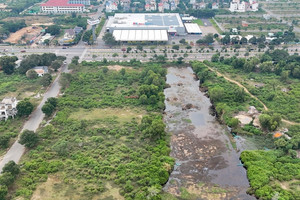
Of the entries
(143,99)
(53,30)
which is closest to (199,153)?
(143,99)

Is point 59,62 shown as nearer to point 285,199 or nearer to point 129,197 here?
point 129,197

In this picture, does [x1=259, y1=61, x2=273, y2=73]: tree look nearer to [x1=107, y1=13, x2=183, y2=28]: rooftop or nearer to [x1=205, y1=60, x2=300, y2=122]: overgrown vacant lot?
[x1=205, y1=60, x2=300, y2=122]: overgrown vacant lot

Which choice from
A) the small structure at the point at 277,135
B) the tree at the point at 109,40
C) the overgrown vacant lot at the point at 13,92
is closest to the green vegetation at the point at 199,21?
the tree at the point at 109,40

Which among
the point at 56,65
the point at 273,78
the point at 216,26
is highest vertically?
the point at 216,26

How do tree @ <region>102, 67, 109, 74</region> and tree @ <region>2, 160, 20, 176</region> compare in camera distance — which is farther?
tree @ <region>102, 67, 109, 74</region>

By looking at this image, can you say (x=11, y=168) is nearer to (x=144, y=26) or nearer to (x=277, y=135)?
(x=277, y=135)

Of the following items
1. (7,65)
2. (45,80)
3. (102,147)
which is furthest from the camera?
(7,65)

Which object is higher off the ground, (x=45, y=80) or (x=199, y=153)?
(x=45, y=80)

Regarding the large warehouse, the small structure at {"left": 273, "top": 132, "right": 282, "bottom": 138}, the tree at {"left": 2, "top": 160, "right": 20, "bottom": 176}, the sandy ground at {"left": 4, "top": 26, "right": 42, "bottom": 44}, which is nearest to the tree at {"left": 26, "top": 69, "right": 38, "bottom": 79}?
the sandy ground at {"left": 4, "top": 26, "right": 42, "bottom": 44}
